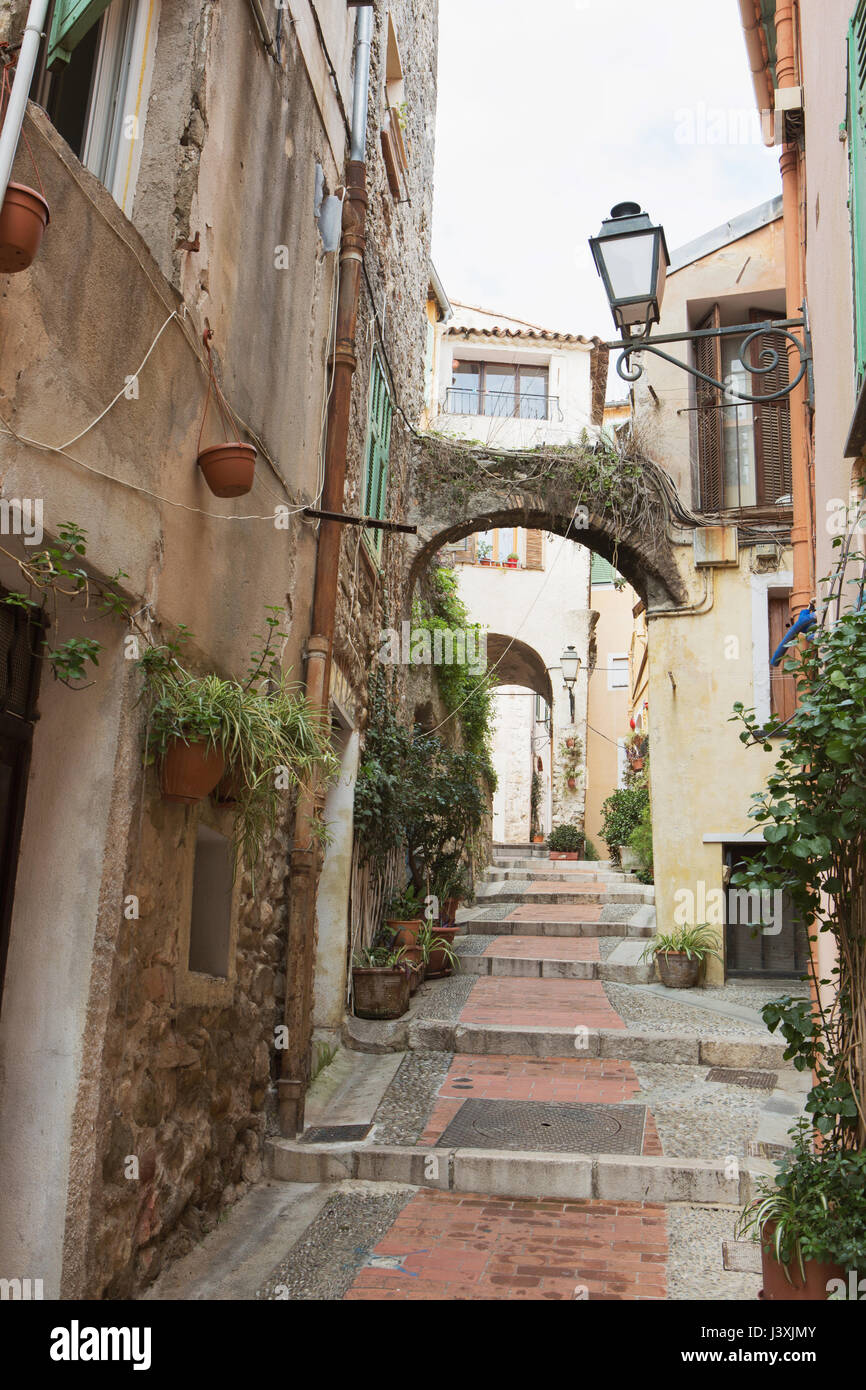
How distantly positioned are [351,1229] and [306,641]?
299 centimetres

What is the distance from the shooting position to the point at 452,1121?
561cm

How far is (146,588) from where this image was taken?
144 inches

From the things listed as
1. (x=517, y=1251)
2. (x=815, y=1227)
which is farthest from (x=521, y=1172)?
(x=815, y=1227)

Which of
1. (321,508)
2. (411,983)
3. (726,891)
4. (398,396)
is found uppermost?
(398,396)

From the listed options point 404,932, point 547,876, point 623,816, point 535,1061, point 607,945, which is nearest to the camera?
point 535,1061

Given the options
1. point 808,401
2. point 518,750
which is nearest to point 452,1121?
point 808,401

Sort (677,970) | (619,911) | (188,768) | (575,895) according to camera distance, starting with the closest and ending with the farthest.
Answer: (188,768) → (677,970) → (619,911) → (575,895)

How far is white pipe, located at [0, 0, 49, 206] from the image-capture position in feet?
8.57

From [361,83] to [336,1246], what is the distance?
7.04 metres

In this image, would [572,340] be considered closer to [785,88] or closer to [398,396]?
[398,396]

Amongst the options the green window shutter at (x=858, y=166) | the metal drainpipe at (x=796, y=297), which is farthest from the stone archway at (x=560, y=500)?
the green window shutter at (x=858, y=166)

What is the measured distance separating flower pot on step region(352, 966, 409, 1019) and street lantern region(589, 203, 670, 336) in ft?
14.7

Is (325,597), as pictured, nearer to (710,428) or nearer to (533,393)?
(710,428)
